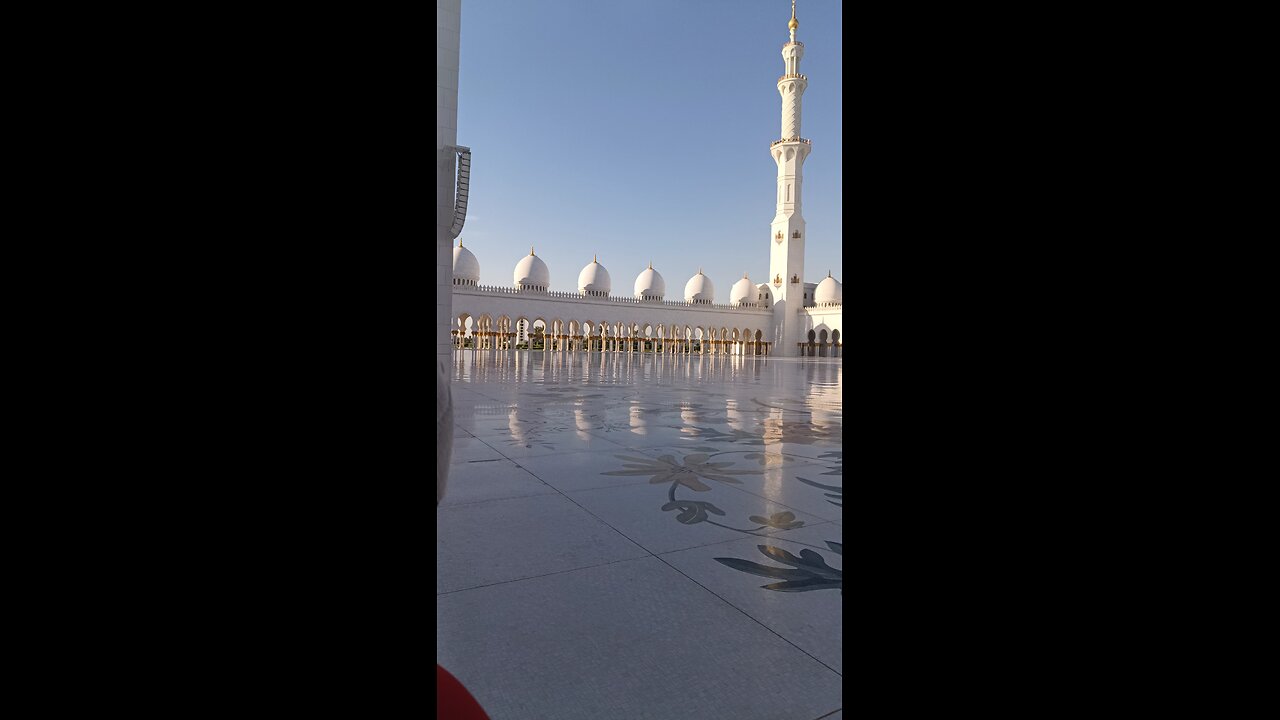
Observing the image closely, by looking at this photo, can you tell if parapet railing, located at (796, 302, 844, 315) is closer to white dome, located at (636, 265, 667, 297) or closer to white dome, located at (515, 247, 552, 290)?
white dome, located at (636, 265, 667, 297)

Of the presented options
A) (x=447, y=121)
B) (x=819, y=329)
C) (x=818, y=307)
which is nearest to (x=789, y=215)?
(x=818, y=307)

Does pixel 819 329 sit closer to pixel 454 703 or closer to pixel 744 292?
pixel 744 292

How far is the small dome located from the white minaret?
11.7 feet

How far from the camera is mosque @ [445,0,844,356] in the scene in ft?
58.2

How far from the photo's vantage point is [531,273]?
62.6ft

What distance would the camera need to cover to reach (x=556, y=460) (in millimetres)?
1846

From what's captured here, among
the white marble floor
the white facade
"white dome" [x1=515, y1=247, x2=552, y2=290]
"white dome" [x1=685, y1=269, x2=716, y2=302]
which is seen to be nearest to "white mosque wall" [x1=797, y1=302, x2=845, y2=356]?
"white dome" [x1=685, y1=269, x2=716, y2=302]

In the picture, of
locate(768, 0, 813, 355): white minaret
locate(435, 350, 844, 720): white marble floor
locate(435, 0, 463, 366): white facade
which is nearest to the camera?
locate(435, 350, 844, 720): white marble floor

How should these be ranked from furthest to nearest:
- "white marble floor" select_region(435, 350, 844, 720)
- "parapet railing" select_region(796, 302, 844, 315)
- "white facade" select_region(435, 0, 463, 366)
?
"parapet railing" select_region(796, 302, 844, 315)
"white facade" select_region(435, 0, 463, 366)
"white marble floor" select_region(435, 350, 844, 720)

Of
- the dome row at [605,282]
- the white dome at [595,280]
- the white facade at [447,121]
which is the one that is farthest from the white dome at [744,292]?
the white facade at [447,121]

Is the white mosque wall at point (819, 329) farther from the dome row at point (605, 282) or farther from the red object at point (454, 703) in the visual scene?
the red object at point (454, 703)
